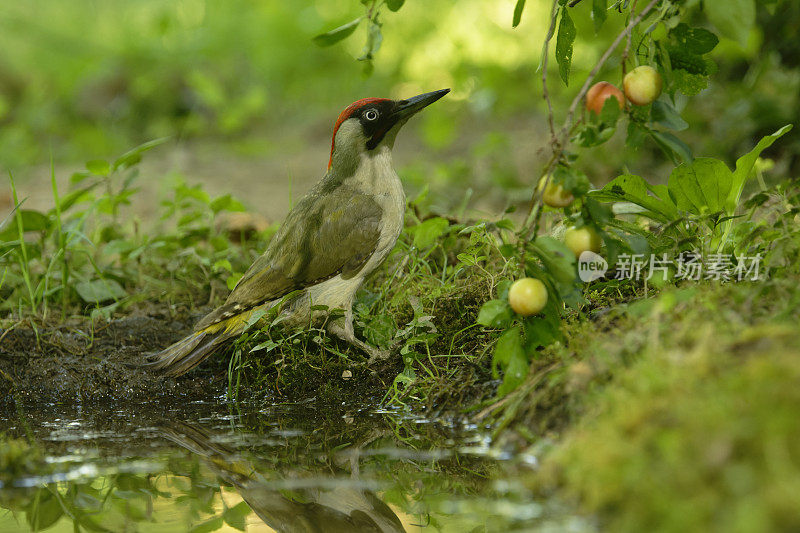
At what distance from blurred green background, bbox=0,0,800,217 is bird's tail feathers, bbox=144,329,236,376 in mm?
3835

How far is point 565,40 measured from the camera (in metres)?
2.87

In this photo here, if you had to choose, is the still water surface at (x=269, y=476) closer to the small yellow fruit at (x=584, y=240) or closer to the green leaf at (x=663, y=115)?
the small yellow fruit at (x=584, y=240)

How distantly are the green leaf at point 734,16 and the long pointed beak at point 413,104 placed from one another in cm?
178

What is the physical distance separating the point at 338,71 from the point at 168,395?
8.21 metres

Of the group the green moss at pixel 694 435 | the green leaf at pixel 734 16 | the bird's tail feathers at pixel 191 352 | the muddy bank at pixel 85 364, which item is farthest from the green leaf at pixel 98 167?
the green leaf at pixel 734 16

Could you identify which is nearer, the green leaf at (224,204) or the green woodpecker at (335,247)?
the green woodpecker at (335,247)

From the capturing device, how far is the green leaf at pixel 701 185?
10.3ft

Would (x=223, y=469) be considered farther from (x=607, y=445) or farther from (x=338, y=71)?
(x=338, y=71)

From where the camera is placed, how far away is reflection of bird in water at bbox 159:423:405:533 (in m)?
2.15

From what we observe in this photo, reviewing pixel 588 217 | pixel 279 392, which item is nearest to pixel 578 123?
pixel 588 217

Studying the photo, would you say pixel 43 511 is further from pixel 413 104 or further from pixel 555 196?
pixel 413 104

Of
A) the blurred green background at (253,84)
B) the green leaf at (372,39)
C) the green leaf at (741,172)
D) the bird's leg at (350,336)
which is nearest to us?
the green leaf at (372,39)

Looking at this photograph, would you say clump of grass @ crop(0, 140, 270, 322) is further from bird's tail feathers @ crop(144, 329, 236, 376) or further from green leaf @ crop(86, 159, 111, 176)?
bird's tail feathers @ crop(144, 329, 236, 376)

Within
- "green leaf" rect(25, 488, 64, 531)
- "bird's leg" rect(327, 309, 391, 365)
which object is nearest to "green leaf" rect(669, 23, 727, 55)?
"bird's leg" rect(327, 309, 391, 365)
